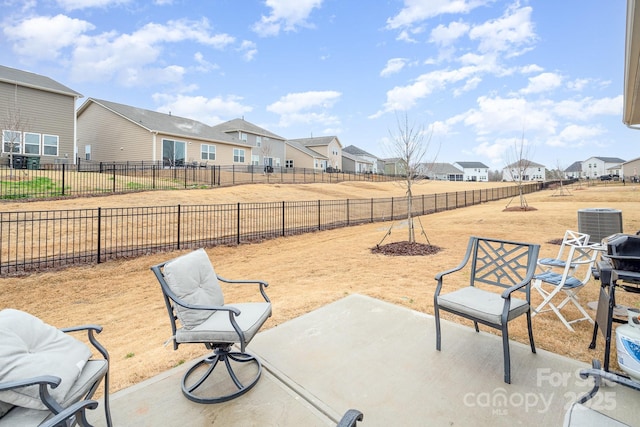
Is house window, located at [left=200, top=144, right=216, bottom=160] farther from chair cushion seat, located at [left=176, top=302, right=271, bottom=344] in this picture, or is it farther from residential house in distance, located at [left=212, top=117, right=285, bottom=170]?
chair cushion seat, located at [left=176, top=302, right=271, bottom=344]

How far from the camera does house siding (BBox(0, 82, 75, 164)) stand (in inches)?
747

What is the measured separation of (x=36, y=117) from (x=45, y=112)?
Result: 2.33 feet

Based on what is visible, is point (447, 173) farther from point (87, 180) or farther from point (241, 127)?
point (87, 180)

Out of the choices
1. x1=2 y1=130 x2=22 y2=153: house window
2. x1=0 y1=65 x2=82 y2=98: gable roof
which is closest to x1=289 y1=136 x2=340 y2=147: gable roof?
x1=0 y1=65 x2=82 y2=98: gable roof

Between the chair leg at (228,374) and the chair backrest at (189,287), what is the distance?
16.2 inches

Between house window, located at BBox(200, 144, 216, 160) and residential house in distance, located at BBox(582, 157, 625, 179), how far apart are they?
100 m

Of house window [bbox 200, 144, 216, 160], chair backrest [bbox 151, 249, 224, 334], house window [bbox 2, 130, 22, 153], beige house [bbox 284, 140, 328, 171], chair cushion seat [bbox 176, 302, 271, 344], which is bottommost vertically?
chair cushion seat [bbox 176, 302, 271, 344]

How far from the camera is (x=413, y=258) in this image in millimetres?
8086

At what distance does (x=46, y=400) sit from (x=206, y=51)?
2395cm

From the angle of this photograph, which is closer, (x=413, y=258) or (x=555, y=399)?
(x=555, y=399)

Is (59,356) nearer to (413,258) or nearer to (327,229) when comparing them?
(413,258)

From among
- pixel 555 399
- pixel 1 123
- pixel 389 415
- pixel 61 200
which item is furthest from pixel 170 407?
pixel 1 123

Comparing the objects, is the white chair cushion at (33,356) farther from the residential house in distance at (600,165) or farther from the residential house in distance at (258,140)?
the residential house in distance at (600,165)

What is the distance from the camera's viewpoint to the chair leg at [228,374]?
8.21 ft
